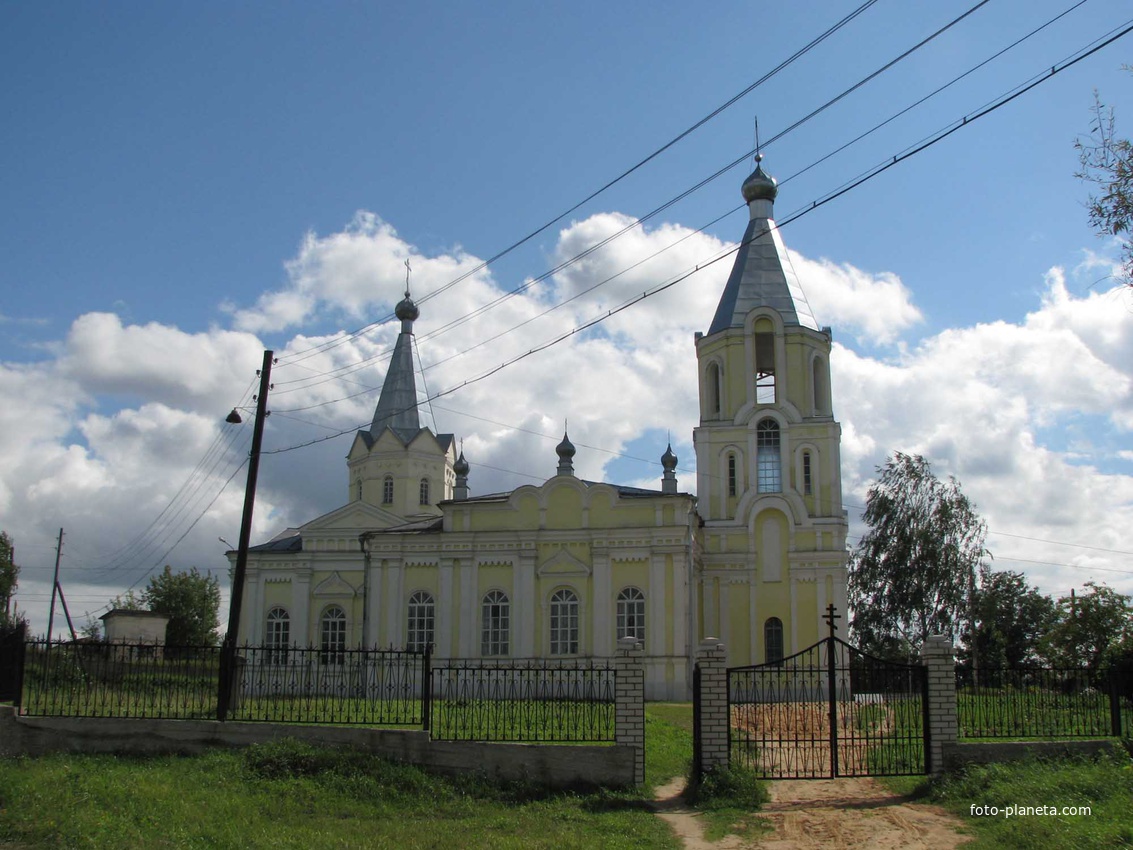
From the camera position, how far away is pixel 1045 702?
14.2 meters

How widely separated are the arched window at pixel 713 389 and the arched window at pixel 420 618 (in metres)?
11.5

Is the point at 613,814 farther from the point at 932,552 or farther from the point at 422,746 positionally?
the point at 932,552

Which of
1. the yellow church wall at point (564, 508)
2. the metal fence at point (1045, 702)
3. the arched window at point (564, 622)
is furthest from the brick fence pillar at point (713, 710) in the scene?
the yellow church wall at point (564, 508)

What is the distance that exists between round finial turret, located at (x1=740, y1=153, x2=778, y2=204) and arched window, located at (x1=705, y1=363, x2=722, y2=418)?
6728 mm

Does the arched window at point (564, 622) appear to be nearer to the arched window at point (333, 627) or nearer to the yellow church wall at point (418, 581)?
the yellow church wall at point (418, 581)

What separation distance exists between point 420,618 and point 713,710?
67.4ft

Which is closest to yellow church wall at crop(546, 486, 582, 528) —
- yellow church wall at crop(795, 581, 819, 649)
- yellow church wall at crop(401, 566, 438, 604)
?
yellow church wall at crop(401, 566, 438, 604)

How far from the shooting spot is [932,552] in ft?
126

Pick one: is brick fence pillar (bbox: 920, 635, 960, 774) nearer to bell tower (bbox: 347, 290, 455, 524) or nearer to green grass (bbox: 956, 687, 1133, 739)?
green grass (bbox: 956, 687, 1133, 739)

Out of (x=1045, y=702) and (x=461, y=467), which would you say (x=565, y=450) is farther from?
(x=1045, y=702)

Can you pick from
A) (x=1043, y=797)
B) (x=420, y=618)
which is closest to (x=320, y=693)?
(x=1043, y=797)

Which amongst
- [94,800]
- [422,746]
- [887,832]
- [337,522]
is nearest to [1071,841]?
[887,832]

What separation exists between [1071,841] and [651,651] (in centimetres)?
2063

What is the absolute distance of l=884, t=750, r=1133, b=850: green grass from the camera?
977 cm
